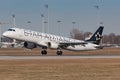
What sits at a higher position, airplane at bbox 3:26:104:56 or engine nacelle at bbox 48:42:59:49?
airplane at bbox 3:26:104:56

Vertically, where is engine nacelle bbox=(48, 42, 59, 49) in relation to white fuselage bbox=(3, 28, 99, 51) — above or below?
below

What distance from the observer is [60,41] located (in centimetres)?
7550

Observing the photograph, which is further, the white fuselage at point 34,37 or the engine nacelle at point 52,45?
the engine nacelle at point 52,45

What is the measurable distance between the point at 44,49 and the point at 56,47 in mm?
3952

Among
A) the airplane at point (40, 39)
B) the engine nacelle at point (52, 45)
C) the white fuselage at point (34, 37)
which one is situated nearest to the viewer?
the white fuselage at point (34, 37)

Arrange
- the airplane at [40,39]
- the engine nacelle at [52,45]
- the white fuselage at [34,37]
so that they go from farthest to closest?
the engine nacelle at [52,45] → the airplane at [40,39] → the white fuselage at [34,37]

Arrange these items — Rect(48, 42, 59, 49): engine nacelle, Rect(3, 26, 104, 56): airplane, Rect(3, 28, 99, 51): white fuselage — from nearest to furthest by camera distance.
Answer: Rect(3, 28, 99, 51): white fuselage, Rect(3, 26, 104, 56): airplane, Rect(48, 42, 59, 49): engine nacelle

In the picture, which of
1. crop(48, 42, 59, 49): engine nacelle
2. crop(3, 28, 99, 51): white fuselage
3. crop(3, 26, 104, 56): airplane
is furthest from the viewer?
crop(48, 42, 59, 49): engine nacelle

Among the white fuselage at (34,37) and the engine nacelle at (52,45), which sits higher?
the white fuselage at (34,37)

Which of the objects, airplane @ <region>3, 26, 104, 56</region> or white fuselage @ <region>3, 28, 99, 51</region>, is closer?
white fuselage @ <region>3, 28, 99, 51</region>

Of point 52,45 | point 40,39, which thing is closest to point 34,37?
point 40,39

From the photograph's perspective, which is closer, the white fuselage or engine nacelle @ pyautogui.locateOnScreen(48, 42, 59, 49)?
the white fuselage
